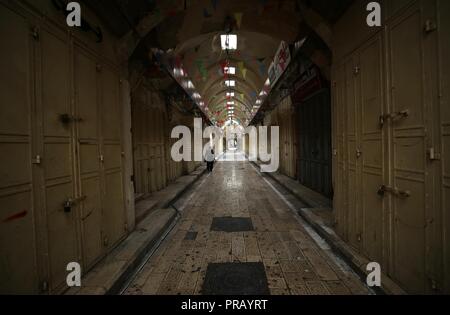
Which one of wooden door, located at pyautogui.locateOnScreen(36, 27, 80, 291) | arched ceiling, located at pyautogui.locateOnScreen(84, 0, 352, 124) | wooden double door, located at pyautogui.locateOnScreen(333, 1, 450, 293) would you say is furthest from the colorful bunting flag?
wooden door, located at pyautogui.locateOnScreen(36, 27, 80, 291)

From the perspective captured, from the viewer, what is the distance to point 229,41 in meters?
8.91

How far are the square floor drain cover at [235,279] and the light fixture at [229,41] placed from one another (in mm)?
8013

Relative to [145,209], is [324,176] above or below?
above

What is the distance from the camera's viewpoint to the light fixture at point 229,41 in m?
8.57

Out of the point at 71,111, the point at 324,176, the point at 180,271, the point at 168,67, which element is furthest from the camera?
the point at 324,176

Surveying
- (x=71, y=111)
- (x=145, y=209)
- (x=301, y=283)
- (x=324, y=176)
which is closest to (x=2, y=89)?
(x=71, y=111)

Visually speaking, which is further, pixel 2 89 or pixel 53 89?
pixel 53 89

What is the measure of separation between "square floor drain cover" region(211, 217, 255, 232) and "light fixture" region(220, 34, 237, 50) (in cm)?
677

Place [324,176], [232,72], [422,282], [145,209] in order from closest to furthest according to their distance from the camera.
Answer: [422,282]
[145,209]
[324,176]
[232,72]

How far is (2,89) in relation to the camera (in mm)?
1838

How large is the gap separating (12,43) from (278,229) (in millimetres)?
4776

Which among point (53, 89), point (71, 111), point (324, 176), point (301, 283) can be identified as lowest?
point (301, 283)

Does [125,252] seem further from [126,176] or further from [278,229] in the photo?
[278,229]

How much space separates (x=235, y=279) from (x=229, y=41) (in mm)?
8629
